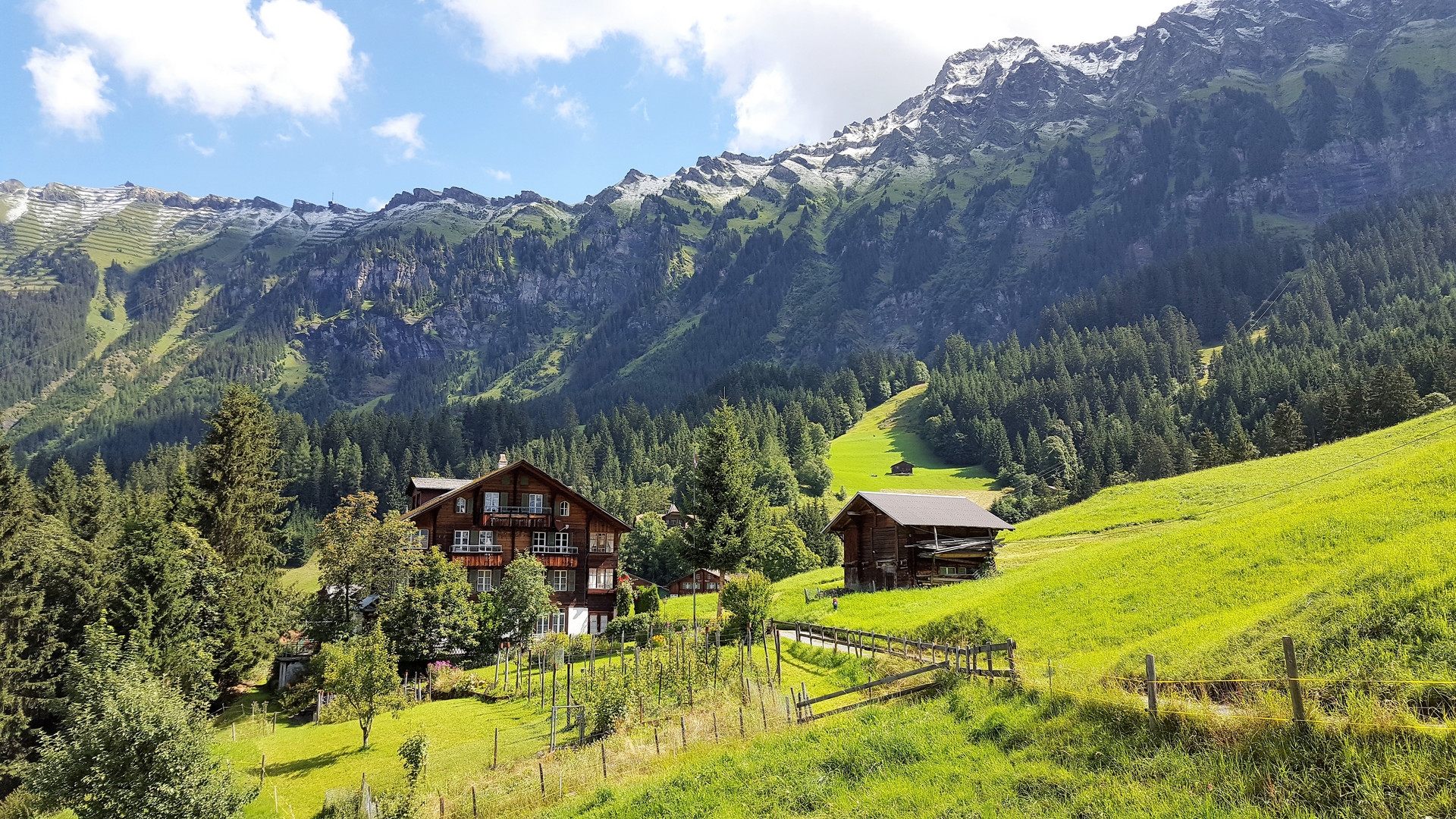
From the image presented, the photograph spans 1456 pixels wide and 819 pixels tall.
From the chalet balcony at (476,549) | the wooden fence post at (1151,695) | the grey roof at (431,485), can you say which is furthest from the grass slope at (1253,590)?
the grey roof at (431,485)

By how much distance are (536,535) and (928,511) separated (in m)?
33.2

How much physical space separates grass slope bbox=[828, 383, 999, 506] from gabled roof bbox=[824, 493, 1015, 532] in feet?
220

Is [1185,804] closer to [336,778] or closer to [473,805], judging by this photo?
[473,805]

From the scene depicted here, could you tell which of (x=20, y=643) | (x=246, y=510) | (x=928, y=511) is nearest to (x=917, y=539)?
(x=928, y=511)

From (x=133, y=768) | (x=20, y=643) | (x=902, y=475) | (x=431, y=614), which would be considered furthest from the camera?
(x=902, y=475)

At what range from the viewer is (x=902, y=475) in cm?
15962

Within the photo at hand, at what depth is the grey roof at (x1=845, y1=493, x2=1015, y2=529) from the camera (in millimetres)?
60969

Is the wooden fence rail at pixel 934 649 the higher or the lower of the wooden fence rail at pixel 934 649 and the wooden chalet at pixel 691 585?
the higher

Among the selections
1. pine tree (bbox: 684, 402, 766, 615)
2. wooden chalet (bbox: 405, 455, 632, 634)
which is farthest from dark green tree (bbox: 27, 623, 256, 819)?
wooden chalet (bbox: 405, 455, 632, 634)

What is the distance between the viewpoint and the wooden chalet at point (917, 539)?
59.6 meters

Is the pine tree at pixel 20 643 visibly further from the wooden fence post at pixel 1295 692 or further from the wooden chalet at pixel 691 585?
the wooden chalet at pixel 691 585

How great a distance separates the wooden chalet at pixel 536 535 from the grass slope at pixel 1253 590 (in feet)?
60.0

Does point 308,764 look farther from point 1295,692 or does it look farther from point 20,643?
point 1295,692

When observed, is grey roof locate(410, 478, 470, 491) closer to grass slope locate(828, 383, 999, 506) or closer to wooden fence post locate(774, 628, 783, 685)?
wooden fence post locate(774, 628, 783, 685)
